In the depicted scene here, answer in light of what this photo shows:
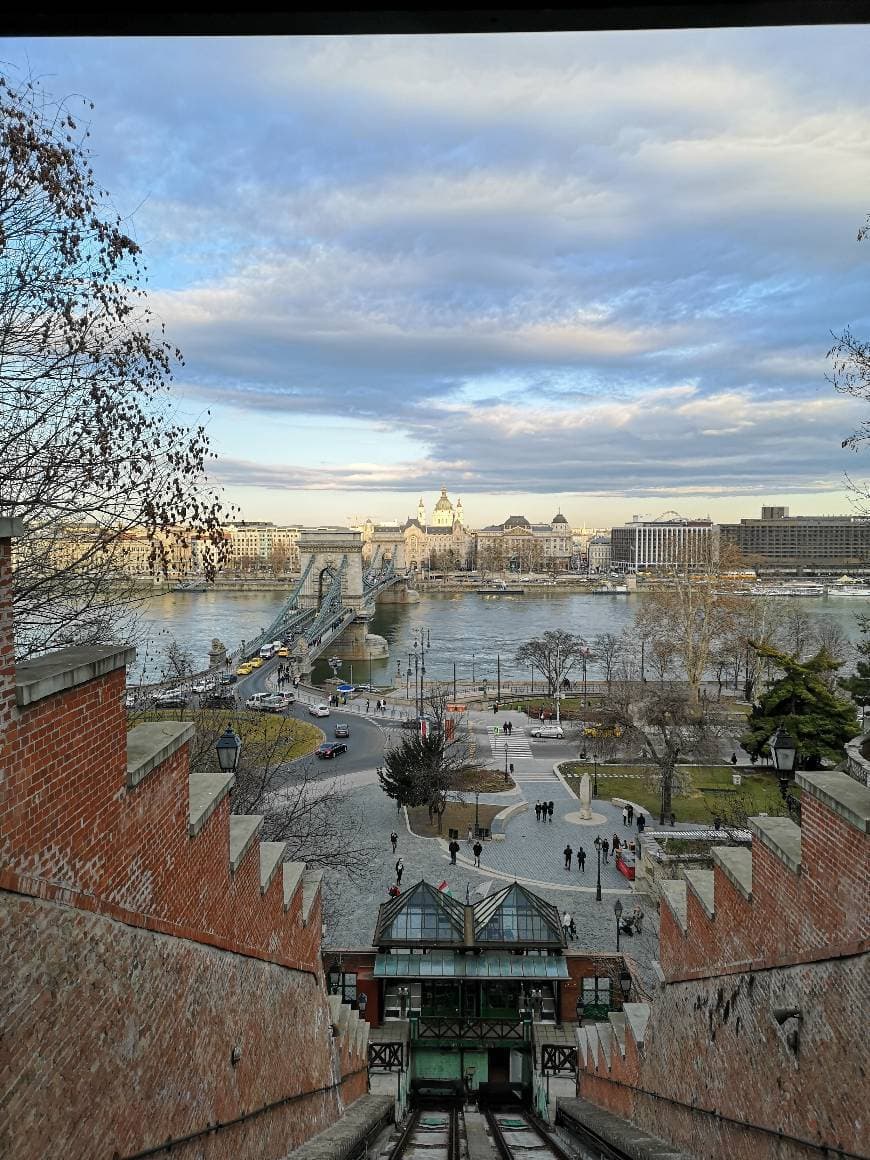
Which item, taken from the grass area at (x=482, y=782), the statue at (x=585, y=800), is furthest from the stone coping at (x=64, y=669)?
the grass area at (x=482, y=782)

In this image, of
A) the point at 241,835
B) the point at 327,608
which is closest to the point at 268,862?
the point at 241,835

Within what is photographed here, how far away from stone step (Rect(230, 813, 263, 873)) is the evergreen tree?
62.5 feet

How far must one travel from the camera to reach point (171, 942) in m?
3.70

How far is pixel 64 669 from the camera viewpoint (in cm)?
275

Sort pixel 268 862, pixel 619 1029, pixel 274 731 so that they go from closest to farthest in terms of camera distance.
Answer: pixel 268 862
pixel 619 1029
pixel 274 731

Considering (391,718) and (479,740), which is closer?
(479,740)

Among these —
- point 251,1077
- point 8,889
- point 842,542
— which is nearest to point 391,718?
point 251,1077

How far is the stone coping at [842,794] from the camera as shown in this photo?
3.58 m

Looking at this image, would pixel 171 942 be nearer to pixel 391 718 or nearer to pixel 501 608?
pixel 391 718

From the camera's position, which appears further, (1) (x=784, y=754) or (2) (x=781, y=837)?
(1) (x=784, y=754)

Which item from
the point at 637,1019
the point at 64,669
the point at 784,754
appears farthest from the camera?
the point at 637,1019

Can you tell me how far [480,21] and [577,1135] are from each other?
10.2 metres

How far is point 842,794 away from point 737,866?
169cm

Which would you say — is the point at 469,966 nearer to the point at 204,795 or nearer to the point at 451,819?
the point at 451,819
